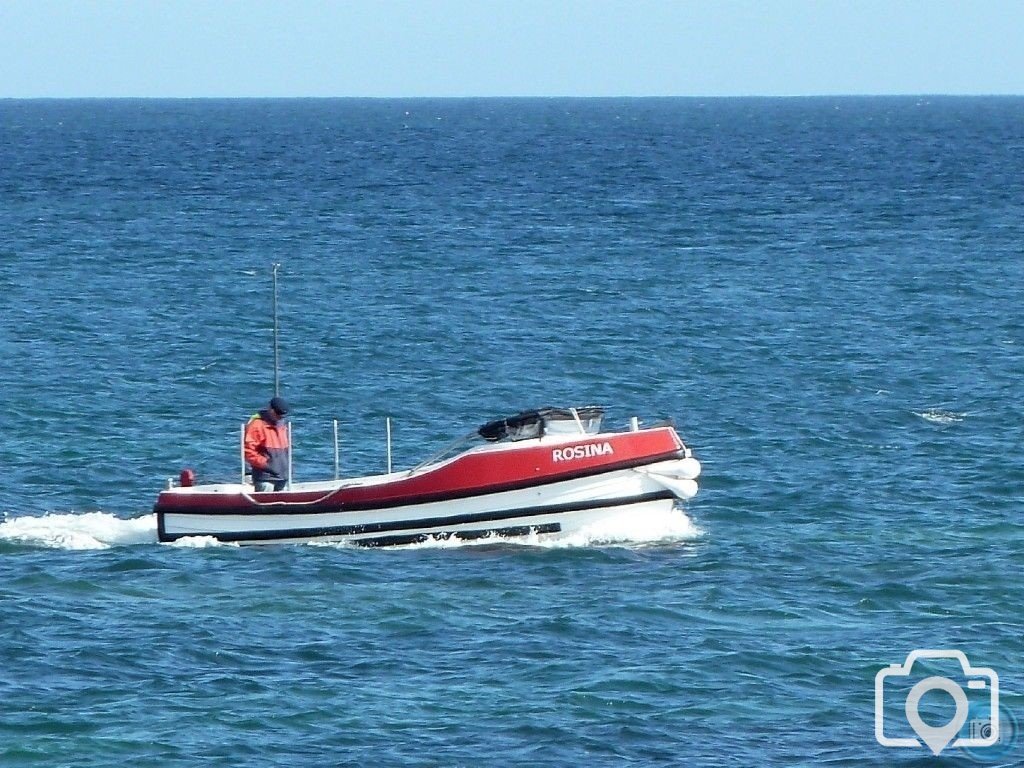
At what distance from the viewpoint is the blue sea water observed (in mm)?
Result: 18016

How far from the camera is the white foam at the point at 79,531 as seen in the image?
24516mm

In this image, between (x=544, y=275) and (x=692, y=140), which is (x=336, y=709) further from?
(x=692, y=140)

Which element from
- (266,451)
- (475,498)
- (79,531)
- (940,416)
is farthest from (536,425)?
(940,416)

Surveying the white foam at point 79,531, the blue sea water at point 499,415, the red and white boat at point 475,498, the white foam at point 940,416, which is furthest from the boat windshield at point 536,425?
the white foam at point 940,416

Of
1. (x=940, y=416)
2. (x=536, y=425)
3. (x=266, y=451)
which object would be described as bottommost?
(x=940, y=416)

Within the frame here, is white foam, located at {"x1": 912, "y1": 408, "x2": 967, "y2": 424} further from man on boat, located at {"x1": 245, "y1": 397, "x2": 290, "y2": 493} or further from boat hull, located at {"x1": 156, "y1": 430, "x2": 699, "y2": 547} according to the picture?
man on boat, located at {"x1": 245, "y1": 397, "x2": 290, "y2": 493}

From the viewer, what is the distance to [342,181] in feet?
317

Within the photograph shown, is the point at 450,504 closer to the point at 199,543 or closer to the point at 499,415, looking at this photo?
the point at 199,543

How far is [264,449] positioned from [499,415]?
34.4 feet

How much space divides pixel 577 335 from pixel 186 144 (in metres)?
105

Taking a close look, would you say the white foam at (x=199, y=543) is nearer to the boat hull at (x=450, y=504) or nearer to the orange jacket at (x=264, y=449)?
the boat hull at (x=450, y=504)

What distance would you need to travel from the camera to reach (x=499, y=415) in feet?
114

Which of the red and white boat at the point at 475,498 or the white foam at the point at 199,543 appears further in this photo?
the white foam at the point at 199,543

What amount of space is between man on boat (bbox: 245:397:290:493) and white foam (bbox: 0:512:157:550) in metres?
1.74
